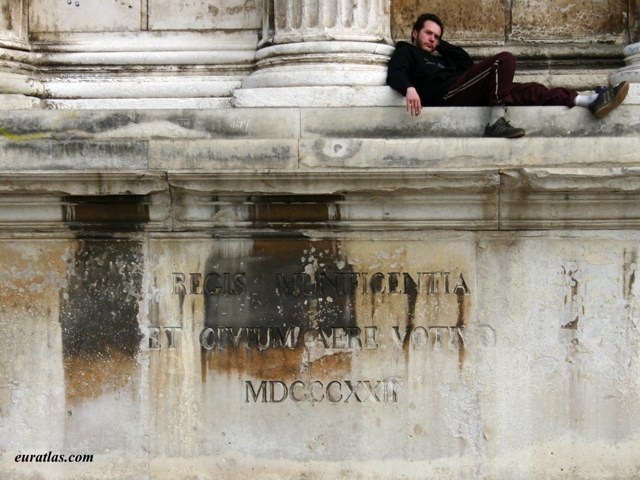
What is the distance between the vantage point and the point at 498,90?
7.72m

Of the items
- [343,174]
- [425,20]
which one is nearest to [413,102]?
[343,174]

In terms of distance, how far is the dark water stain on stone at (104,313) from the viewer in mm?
7793

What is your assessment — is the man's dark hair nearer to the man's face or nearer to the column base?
the man's face

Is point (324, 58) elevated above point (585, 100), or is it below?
above

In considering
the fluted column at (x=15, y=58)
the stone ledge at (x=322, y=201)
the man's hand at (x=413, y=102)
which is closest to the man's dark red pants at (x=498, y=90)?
the man's hand at (x=413, y=102)

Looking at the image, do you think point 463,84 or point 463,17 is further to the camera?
point 463,17

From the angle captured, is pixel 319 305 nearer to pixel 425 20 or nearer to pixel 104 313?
pixel 104 313

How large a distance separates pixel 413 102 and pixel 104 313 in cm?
248

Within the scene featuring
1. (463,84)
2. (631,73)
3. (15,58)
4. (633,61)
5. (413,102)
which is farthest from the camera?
(15,58)

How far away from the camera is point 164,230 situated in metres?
7.76

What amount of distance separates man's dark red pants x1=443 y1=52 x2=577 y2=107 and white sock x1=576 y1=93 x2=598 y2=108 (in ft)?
0.12

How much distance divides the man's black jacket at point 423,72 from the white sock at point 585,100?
2.83 feet

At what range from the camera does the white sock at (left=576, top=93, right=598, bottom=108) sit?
7.76 meters

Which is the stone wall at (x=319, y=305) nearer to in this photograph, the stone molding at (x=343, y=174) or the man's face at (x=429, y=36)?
the stone molding at (x=343, y=174)
